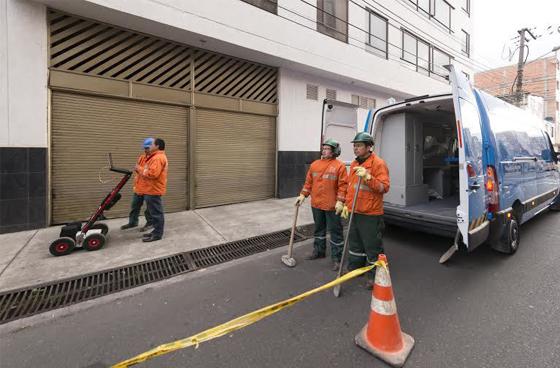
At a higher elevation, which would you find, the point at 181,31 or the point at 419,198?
the point at 181,31

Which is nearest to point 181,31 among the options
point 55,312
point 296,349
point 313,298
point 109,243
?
point 109,243

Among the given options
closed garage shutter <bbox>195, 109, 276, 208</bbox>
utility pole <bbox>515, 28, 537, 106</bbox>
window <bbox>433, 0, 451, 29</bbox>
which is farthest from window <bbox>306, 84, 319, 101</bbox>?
utility pole <bbox>515, 28, 537, 106</bbox>

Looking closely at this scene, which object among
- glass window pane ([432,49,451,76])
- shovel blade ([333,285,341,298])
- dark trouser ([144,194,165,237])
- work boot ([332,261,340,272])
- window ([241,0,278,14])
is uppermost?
glass window pane ([432,49,451,76])

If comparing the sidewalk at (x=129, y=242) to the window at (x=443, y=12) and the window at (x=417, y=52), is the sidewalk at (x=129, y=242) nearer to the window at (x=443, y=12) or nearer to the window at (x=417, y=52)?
the window at (x=417, y=52)

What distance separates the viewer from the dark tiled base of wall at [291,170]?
8.80m

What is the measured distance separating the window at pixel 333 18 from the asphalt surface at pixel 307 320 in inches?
332

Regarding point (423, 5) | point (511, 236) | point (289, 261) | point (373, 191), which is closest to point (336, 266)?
point (289, 261)

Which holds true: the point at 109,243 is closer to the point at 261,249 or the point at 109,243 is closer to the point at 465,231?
the point at 261,249

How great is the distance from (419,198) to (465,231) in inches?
96.0

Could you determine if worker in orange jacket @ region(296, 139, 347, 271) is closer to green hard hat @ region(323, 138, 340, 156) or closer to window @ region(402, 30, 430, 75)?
green hard hat @ region(323, 138, 340, 156)

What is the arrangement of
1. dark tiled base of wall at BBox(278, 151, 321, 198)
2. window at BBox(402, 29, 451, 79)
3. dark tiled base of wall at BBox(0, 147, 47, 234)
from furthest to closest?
window at BBox(402, 29, 451, 79), dark tiled base of wall at BBox(278, 151, 321, 198), dark tiled base of wall at BBox(0, 147, 47, 234)

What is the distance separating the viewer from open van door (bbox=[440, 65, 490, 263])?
3.29 m

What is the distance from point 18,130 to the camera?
5047mm

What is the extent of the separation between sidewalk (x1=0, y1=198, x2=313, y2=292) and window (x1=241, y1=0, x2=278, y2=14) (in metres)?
5.63
